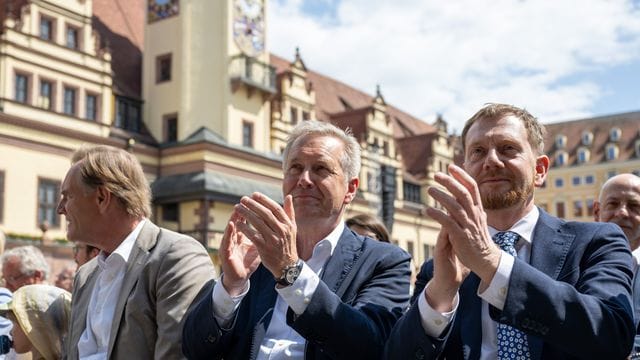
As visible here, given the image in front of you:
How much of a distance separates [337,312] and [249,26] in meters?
25.2

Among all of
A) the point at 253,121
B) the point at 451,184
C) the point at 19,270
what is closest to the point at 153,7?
the point at 253,121

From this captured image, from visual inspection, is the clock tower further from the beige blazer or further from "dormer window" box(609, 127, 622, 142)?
"dormer window" box(609, 127, 622, 142)

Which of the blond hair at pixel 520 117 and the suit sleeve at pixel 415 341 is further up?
the blond hair at pixel 520 117

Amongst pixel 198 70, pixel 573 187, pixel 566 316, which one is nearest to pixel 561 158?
pixel 573 187

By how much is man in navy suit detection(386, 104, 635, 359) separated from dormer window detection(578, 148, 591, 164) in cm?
6172

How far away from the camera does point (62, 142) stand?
72.0 feet

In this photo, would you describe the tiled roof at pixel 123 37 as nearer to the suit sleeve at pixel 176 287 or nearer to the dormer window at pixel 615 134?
the suit sleeve at pixel 176 287

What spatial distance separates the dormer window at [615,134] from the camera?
60.7 m

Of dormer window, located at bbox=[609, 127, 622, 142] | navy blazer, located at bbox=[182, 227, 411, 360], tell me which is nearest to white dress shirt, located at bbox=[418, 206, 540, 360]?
navy blazer, located at bbox=[182, 227, 411, 360]

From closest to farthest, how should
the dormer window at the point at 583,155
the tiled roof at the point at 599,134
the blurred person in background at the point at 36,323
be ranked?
the blurred person in background at the point at 36,323 < the tiled roof at the point at 599,134 < the dormer window at the point at 583,155

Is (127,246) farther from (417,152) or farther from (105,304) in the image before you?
(417,152)

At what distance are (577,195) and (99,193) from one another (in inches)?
2422

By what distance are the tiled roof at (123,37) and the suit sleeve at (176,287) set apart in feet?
73.9

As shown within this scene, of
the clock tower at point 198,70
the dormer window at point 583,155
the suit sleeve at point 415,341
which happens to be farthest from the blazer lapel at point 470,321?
the dormer window at point 583,155
